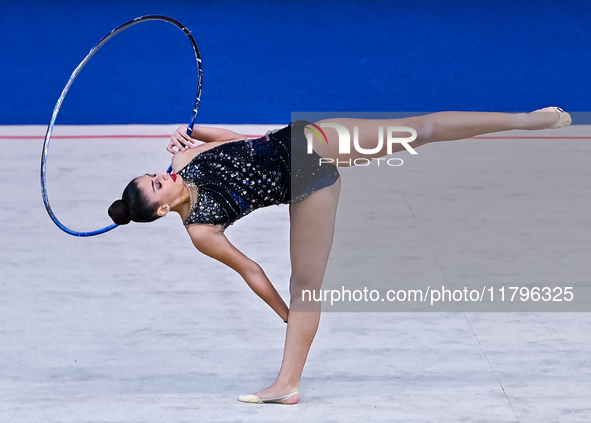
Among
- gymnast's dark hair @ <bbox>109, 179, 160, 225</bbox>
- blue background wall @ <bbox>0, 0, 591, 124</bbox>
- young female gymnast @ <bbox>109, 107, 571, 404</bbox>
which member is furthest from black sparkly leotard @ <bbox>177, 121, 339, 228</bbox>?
blue background wall @ <bbox>0, 0, 591, 124</bbox>

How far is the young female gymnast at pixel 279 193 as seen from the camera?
2871 mm

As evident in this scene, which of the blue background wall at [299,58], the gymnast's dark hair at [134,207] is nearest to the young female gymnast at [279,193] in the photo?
the gymnast's dark hair at [134,207]

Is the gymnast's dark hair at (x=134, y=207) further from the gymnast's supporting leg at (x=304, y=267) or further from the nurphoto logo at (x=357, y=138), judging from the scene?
the nurphoto logo at (x=357, y=138)

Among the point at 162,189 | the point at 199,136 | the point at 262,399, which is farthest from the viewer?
the point at 199,136

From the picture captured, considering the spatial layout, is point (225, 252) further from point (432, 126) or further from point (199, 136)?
point (432, 126)

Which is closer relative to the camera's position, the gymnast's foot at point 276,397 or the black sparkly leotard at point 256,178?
the black sparkly leotard at point 256,178

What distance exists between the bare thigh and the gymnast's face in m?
0.44

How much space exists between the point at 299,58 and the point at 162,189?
230 inches

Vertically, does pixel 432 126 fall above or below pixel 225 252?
above

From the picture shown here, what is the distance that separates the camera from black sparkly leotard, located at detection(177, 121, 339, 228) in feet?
9.59

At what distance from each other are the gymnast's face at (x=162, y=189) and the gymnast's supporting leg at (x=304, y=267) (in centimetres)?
44

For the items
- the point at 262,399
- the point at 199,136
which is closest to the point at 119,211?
the point at 199,136

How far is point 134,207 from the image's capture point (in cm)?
285

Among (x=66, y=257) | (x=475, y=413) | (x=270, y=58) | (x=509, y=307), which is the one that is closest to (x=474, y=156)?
(x=270, y=58)
